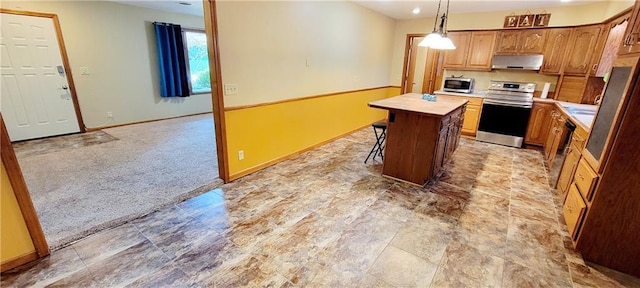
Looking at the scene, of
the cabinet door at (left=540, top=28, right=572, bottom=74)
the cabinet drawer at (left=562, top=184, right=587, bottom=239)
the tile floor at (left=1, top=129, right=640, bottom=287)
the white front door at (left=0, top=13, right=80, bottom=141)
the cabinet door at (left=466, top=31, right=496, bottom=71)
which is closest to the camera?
the tile floor at (left=1, top=129, right=640, bottom=287)

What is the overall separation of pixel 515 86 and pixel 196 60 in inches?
254

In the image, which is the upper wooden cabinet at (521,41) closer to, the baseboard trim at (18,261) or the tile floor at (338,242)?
the tile floor at (338,242)

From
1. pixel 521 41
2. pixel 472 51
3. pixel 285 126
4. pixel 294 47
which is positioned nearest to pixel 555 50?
pixel 521 41

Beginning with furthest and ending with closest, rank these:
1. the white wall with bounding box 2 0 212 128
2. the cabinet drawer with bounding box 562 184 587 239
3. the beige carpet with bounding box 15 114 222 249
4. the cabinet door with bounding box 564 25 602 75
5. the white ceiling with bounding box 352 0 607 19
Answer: the white wall with bounding box 2 0 212 128 → the white ceiling with bounding box 352 0 607 19 → the cabinet door with bounding box 564 25 602 75 → the beige carpet with bounding box 15 114 222 249 → the cabinet drawer with bounding box 562 184 587 239

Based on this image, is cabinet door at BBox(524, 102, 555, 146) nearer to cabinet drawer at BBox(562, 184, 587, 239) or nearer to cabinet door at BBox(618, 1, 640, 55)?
cabinet drawer at BBox(562, 184, 587, 239)

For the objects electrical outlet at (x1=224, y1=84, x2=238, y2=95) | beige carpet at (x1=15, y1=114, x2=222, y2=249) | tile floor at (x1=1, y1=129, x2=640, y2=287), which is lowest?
tile floor at (x1=1, y1=129, x2=640, y2=287)

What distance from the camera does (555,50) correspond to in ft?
14.1

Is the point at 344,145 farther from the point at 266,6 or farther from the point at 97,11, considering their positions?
the point at 97,11

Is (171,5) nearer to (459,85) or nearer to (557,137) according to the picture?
(459,85)

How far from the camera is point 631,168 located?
1.67 meters

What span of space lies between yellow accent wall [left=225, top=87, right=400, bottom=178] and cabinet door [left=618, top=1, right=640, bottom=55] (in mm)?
3085

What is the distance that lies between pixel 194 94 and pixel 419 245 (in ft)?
19.7

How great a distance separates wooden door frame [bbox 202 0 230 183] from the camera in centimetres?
247

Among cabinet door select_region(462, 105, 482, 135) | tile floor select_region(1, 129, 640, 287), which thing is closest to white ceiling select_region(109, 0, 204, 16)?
tile floor select_region(1, 129, 640, 287)
